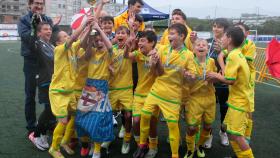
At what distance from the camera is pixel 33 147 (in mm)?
4750

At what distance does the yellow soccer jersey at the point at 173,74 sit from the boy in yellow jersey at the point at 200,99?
9.3 inches

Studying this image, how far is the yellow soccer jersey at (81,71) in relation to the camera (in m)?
4.44

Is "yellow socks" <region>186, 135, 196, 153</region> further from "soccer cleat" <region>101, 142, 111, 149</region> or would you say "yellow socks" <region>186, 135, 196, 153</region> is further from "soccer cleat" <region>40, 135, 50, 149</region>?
"soccer cleat" <region>40, 135, 50, 149</region>

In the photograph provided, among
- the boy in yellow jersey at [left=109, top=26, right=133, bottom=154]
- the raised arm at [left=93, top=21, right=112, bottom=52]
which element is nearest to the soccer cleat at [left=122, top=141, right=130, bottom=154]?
the boy in yellow jersey at [left=109, top=26, right=133, bottom=154]

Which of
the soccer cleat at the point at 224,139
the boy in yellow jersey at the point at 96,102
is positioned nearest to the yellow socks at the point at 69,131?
the boy in yellow jersey at the point at 96,102

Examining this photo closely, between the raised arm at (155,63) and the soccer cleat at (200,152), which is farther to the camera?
the soccer cleat at (200,152)

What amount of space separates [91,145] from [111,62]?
1221mm

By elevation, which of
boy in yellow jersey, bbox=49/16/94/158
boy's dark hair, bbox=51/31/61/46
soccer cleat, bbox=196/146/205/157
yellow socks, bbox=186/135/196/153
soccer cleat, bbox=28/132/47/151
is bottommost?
soccer cleat, bbox=196/146/205/157

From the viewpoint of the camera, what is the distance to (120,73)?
15.2ft

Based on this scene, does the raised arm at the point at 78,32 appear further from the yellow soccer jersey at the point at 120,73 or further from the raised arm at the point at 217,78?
the raised arm at the point at 217,78

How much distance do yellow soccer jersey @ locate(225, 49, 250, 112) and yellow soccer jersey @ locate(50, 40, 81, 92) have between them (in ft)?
6.41

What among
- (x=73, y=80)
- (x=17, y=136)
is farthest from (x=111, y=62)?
(x=17, y=136)

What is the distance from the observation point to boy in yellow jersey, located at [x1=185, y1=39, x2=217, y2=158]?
4.32 meters

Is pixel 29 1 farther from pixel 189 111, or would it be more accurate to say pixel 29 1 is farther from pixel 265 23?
pixel 265 23
